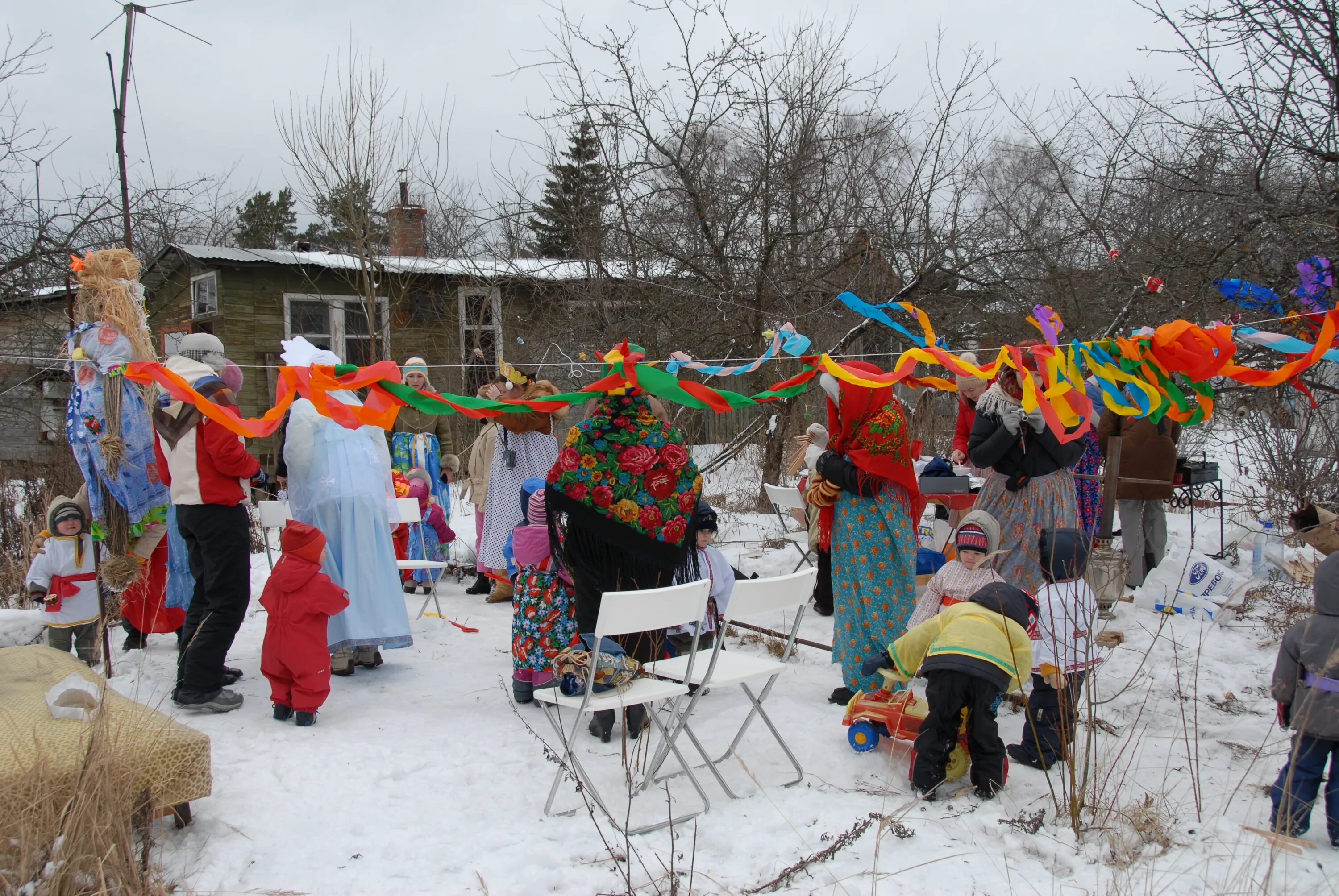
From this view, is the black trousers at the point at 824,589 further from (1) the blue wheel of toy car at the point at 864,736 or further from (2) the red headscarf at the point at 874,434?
(1) the blue wheel of toy car at the point at 864,736

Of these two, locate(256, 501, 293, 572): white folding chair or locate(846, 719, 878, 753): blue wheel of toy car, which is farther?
locate(256, 501, 293, 572): white folding chair

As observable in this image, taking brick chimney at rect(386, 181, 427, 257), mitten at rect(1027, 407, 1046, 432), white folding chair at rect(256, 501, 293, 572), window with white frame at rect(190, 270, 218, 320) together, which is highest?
brick chimney at rect(386, 181, 427, 257)

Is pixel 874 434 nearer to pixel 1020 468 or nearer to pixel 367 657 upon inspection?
pixel 1020 468

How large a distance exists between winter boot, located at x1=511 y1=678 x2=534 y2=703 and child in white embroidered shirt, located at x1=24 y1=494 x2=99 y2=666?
2.25m

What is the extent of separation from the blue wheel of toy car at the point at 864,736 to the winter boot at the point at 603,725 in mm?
1096

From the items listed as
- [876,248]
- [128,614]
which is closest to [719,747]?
[128,614]

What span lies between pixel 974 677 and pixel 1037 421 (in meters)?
1.67

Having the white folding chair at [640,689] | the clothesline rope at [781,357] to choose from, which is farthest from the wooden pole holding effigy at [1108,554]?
the white folding chair at [640,689]

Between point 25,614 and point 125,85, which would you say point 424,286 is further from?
point 25,614

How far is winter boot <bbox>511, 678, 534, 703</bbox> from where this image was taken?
4.75 meters

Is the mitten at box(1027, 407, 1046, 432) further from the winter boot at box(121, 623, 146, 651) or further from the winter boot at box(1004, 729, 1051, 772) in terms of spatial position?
the winter boot at box(121, 623, 146, 651)

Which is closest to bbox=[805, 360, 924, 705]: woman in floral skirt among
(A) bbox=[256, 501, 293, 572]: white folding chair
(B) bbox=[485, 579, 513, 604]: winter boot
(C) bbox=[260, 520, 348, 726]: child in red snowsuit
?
(C) bbox=[260, 520, 348, 726]: child in red snowsuit

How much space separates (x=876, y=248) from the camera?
30.6 ft

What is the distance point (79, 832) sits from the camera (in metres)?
2.67
